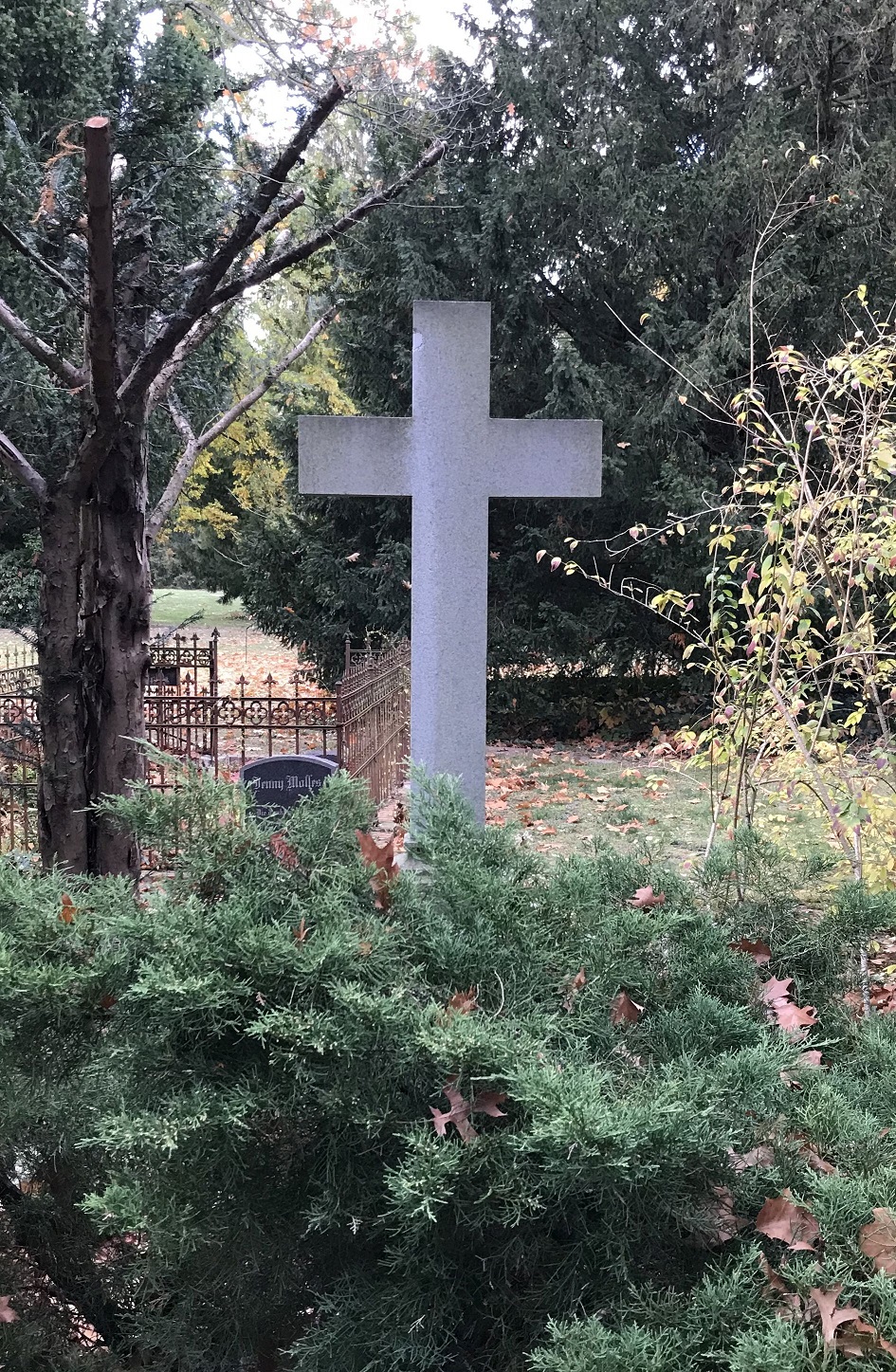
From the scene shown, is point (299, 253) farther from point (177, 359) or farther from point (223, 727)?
point (223, 727)

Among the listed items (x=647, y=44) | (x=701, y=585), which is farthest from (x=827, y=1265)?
(x=647, y=44)

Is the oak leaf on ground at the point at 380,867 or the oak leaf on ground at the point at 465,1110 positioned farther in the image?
the oak leaf on ground at the point at 380,867

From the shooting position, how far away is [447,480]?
13.6ft

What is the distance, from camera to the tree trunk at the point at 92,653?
11.5ft

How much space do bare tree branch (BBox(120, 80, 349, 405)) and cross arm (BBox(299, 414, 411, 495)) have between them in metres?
0.93

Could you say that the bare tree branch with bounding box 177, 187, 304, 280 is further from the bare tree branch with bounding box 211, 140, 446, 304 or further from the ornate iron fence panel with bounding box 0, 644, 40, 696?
the ornate iron fence panel with bounding box 0, 644, 40, 696

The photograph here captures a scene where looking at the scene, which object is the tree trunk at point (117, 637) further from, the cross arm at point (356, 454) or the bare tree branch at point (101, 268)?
the cross arm at point (356, 454)

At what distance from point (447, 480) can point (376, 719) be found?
4315 mm

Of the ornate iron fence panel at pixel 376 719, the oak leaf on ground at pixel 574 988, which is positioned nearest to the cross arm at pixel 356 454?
the ornate iron fence panel at pixel 376 719

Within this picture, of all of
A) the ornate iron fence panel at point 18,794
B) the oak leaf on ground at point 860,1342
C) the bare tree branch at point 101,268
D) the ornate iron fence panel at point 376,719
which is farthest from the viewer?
the ornate iron fence panel at point 376,719

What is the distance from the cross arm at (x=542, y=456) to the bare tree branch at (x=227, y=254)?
1287mm

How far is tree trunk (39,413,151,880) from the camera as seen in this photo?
3514 millimetres

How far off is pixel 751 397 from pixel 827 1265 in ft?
10.0

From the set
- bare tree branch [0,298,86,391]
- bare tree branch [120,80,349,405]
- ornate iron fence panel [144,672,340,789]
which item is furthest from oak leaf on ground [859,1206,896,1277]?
ornate iron fence panel [144,672,340,789]
